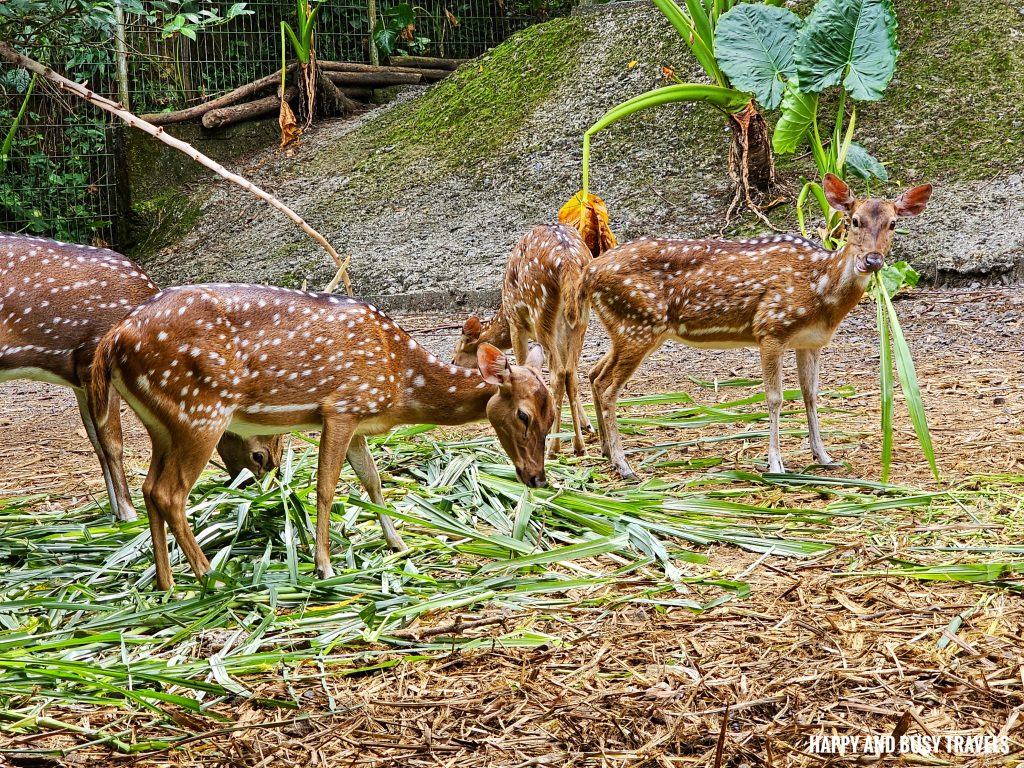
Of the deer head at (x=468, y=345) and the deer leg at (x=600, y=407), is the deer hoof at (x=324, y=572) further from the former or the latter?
the deer head at (x=468, y=345)

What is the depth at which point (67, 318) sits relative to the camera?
18.2 feet

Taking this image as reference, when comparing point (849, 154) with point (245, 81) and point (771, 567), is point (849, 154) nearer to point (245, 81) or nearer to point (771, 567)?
point (771, 567)

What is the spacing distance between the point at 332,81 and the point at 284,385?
10.2m

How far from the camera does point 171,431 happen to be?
4359mm

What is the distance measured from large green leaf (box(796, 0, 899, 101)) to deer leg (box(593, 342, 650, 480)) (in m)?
2.37

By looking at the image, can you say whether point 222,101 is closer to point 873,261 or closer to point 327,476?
point 873,261

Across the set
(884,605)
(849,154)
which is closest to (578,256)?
(849,154)

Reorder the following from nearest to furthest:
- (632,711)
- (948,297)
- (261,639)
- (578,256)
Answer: (632,711)
(261,639)
(578,256)
(948,297)

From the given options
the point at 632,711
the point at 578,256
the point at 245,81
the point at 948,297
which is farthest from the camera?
the point at 245,81

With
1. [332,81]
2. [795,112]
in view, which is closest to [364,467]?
[795,112]

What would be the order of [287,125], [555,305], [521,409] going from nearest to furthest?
[521,409]
[555,305]
[287,125]

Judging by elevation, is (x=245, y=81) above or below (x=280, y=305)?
above

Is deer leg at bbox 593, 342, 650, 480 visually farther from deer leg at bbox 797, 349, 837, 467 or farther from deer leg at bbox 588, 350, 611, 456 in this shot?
deer leg at bbox 797, 349, 837, 467

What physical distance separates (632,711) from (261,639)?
4.39 feet
